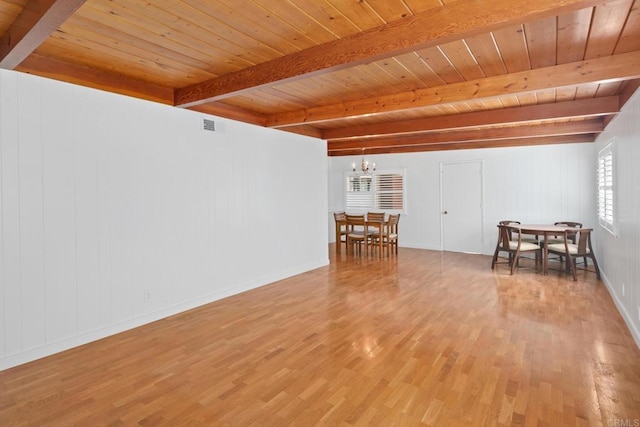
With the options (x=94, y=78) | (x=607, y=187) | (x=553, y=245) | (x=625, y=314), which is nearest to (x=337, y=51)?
(x=94, y=78)

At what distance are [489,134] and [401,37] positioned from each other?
5.15 m

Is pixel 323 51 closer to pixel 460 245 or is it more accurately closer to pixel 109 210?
pixel 109 210

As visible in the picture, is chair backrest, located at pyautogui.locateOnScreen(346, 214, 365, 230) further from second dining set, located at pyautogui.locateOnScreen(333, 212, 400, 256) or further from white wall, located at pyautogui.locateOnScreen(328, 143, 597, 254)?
white wall, located at pyautogui.locateOnScreen(328, 143, 597, 254)

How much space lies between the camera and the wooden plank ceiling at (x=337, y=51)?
2.15 m

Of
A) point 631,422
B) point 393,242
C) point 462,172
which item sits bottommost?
point 631,422

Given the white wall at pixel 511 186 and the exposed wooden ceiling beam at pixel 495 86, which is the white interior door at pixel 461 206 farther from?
the exposed wooden ceiling beam at pixel 495 86

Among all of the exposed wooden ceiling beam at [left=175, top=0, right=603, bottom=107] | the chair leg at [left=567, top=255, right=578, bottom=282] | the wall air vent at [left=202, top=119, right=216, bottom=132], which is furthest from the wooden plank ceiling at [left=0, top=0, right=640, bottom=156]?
the chair leg at [left=567, top=255, right=578, bottom=282]

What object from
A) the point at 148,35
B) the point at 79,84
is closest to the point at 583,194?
the point at 148,35

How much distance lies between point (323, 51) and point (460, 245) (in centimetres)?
671

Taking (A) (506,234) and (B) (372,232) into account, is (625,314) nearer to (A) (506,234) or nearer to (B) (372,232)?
(A) (506,234)

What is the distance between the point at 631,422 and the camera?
207 cm

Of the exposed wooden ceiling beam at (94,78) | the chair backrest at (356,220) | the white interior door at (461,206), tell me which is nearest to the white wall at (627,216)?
the white interior door at (461,206)

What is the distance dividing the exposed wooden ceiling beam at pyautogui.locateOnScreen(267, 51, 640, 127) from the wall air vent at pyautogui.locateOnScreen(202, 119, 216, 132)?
1194 millimetres

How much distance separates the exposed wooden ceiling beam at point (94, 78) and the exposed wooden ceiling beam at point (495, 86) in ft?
6.28
